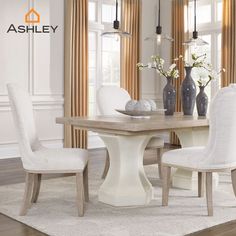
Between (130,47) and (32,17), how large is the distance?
1803 mm

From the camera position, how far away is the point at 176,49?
7492 mm

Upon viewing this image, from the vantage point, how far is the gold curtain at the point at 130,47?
7.23 m

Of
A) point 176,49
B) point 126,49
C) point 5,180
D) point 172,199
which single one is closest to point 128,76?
point 126,49

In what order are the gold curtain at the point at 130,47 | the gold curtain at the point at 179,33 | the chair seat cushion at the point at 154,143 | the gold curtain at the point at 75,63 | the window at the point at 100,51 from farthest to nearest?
the gold curtain at the point at 179,33 < the gold curtain at the point at 130,47 < the window at the point at 100,51 < the gold curtain at the point at 75,63 < the chair seat cushion at the point at 154,143

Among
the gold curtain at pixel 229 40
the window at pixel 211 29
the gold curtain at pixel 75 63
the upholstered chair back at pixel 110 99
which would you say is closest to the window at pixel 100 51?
the gold curtain at pixel 75 63

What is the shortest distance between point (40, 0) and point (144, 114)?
128 inches

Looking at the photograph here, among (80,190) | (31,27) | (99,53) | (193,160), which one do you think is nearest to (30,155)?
(80,190)

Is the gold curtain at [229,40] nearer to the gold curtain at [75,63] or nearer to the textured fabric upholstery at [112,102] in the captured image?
the gold curtain at [75,63]

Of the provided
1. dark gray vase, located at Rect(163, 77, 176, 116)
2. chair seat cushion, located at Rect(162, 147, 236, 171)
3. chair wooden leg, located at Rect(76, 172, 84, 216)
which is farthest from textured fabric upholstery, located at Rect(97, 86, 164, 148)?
chair wooden leg, located at Rect(76, 172, 84, 216)

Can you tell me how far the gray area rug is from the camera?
9.53 ft

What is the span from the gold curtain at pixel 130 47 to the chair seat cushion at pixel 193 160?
3934 mm

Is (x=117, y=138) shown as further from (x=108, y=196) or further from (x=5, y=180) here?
(x=5, y=180)

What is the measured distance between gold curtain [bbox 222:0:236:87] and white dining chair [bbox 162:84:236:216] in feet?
11.4

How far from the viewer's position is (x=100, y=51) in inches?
277
